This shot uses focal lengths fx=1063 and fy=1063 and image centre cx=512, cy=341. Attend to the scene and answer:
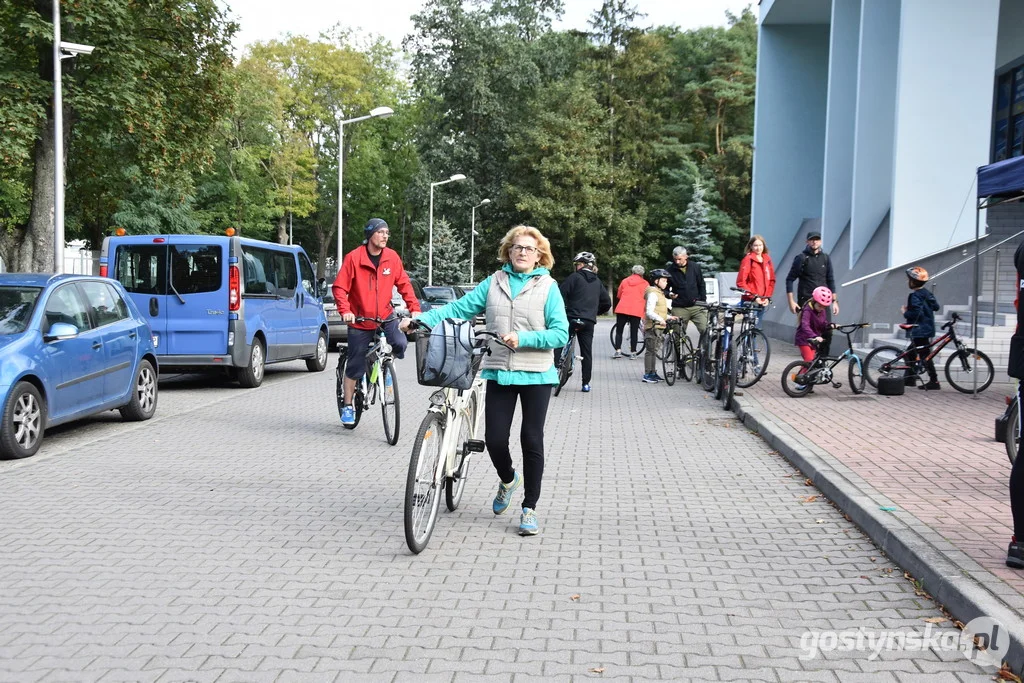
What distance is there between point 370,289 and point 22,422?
3.09 metres

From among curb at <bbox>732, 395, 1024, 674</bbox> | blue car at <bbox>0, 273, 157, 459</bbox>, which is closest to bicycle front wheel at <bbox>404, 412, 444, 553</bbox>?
curb at <bbox>732, 395, 1024, 674</bbox>

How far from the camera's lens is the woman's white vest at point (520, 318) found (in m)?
5.93

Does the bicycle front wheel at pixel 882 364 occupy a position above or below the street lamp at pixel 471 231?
below

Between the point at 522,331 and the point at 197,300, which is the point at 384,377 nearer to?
the point at 522,331

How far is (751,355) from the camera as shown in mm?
13422

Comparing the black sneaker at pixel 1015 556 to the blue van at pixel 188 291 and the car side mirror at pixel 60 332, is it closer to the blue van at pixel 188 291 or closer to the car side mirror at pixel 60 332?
the car side mirror at pixel 60 332

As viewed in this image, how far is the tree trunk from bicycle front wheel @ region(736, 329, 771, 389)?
14960 mm

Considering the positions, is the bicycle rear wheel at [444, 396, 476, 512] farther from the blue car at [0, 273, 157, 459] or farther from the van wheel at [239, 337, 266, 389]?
the van wheel at [239, 337, 266, 389]

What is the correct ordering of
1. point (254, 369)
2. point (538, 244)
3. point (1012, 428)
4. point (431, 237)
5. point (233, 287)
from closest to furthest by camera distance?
point (538, 244)
point (1012, 428)
point (233, 287)
point (254, 369)
point (431, 237)

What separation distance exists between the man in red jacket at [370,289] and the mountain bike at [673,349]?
6.86 meters

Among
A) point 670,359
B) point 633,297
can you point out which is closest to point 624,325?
point 633,297

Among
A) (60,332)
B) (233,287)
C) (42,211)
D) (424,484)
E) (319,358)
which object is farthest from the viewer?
(42,211)

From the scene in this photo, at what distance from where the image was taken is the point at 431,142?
5969cm

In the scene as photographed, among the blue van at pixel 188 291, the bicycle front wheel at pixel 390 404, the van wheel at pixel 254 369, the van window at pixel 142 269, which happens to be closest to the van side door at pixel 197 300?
the blue van at pixel 188 291
